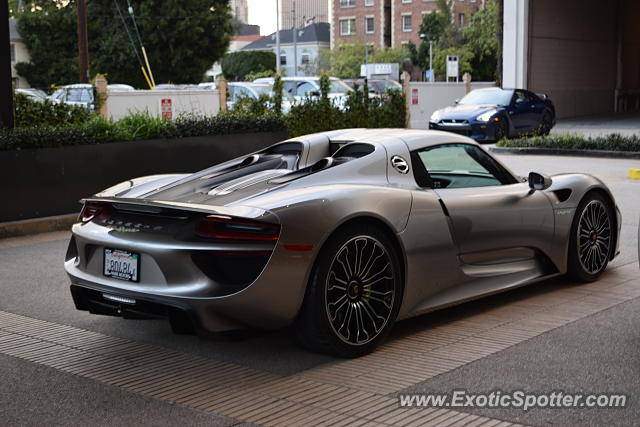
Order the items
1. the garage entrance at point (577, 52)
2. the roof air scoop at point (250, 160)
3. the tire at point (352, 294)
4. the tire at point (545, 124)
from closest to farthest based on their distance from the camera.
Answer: the tire at point (352, 294) → the roof air scoop at point (250, 160) → the tire at point (545, 124) → the garage entrance at point (577, 52)

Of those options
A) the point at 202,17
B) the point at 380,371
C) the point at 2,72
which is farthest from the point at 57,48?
the point at 380,371

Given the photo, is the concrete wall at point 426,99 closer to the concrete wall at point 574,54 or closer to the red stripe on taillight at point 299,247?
the concrete wall at point 574,54

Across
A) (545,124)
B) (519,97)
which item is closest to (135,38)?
(545,124)

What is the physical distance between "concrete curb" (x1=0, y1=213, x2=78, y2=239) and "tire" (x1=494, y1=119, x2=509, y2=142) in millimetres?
15302

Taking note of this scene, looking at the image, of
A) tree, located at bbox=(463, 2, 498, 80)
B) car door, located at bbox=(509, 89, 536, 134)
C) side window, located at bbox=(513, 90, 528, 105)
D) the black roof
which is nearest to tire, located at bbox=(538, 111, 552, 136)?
car door, located at bbox=(509, 89, 536, 134)

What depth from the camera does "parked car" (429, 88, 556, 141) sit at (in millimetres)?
24141

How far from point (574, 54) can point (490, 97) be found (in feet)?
43.5

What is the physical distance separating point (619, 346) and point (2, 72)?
29.4ft

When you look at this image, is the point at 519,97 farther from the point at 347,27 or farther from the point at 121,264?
the point at 347,27

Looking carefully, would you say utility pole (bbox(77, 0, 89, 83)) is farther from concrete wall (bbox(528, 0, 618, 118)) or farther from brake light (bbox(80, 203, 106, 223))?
brake light (bbox(80, 203, 106, 223))

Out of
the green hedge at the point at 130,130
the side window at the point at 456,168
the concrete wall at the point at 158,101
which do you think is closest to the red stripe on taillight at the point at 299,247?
the side window at the point at 456,168

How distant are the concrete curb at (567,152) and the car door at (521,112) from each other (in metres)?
Answer: 3.41

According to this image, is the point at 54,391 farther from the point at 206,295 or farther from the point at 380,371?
the point at 380,371

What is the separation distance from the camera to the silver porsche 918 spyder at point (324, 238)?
5.04 metres
